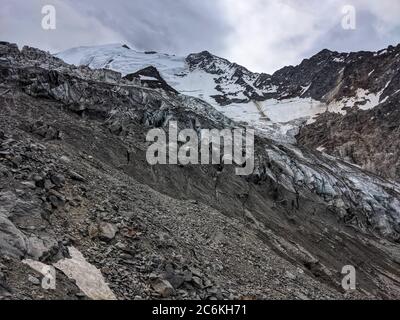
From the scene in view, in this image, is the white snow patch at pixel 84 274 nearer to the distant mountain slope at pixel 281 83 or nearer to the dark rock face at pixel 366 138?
the dark rock face at pixel 366 138

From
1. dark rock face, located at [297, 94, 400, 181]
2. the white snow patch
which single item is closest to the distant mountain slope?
dark rock face, located at [297, 94, 400, 181]

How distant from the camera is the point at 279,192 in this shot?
40.7 meters

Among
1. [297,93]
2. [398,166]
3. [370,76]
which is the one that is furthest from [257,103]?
[398,166]

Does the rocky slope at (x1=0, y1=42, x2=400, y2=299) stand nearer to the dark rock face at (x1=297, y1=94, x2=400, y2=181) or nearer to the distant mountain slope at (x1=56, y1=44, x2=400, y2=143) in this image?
the dark rock face at (x1=297, y1=94, x2=400, y2=181)

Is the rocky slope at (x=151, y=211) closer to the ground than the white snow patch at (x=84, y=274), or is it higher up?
higher up

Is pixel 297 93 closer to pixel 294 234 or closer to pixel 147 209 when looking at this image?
pixel 294 234

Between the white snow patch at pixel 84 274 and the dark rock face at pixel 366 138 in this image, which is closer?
the white snow patch at pixel 84 274

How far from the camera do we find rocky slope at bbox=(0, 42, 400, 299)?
14547mm

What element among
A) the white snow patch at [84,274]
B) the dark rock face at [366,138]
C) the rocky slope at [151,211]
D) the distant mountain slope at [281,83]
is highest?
the distant mountain slope at [281,83]

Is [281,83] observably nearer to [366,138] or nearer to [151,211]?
[366,138]

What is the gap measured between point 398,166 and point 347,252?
126 ft

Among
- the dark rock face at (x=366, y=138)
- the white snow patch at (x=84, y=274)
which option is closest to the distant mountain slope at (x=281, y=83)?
the dark rock face at (x=366, y=138)

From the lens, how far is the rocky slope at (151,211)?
1455cm
